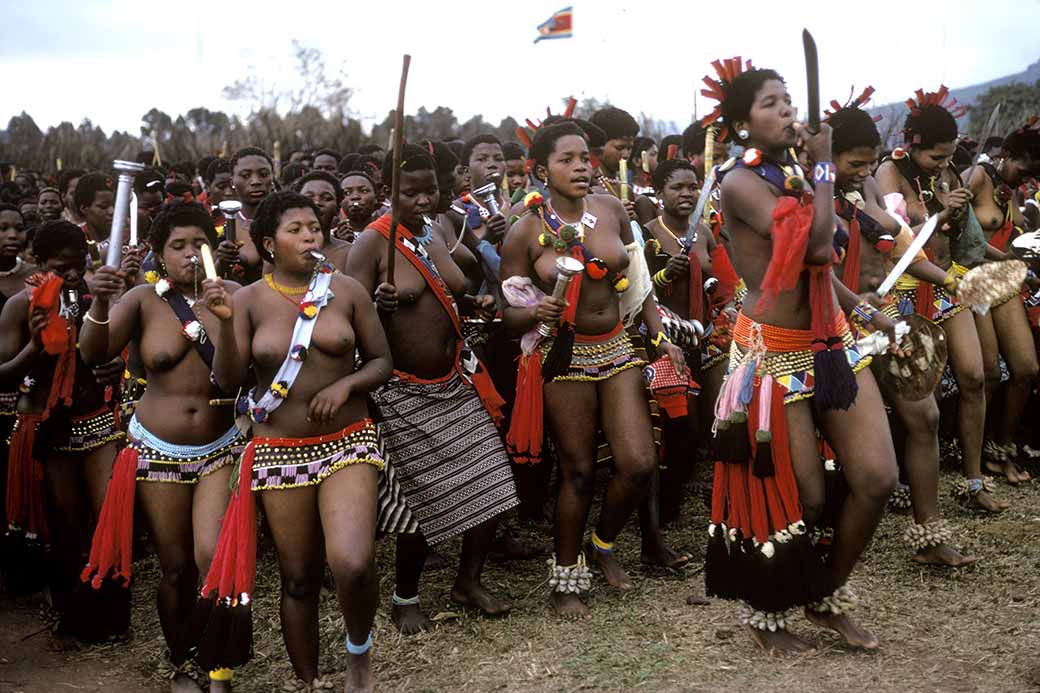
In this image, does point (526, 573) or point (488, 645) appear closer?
point (488, 645)

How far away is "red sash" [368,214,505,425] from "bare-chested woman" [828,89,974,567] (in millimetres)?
1904

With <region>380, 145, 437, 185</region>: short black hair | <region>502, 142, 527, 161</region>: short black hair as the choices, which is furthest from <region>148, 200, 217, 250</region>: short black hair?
<region>502, 142, 527, 161</region>: short black hair

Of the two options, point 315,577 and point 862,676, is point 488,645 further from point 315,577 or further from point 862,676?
point 862,676

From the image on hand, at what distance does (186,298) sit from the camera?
4797 millimetres

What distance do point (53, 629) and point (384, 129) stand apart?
982 inches

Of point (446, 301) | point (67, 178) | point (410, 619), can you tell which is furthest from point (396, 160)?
point (67, 178)

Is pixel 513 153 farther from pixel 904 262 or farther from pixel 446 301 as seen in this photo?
pixel 904 262

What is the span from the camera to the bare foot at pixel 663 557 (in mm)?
5879

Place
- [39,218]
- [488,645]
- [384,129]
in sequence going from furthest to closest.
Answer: [384,129], [39,218], [488,645]

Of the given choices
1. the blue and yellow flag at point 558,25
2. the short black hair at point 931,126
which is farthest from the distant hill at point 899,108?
the blue and yellow flag at point 558,25

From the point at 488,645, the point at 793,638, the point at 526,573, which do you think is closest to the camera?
the point at 793,638

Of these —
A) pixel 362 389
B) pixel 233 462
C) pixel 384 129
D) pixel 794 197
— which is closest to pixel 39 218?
pixel 233 462

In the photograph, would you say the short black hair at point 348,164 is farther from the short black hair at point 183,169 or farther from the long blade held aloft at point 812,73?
the long blade held aloft at point 812,73

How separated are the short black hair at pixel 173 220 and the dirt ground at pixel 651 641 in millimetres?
2048
